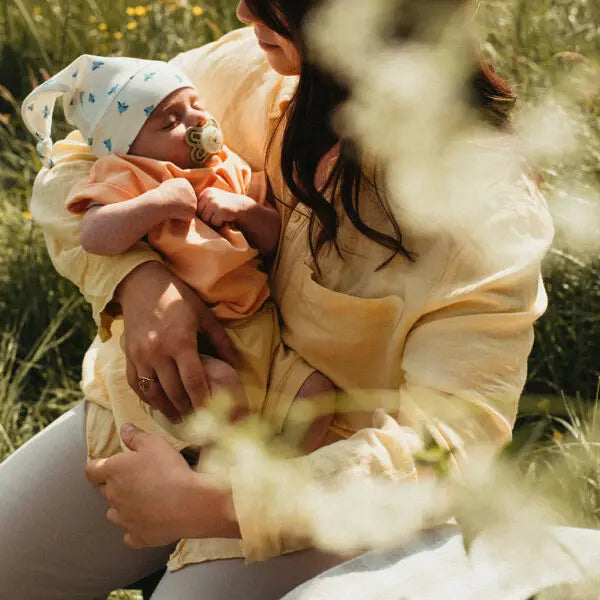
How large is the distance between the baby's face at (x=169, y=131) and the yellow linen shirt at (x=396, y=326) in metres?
0.14

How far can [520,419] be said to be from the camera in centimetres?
243

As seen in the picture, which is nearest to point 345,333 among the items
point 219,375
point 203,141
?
point 219,375

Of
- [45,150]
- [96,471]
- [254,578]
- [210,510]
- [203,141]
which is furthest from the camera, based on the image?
[45,150]

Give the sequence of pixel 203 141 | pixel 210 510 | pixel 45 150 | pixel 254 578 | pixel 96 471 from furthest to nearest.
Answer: pixel 45 150 < pixel 203 141 < pixel 96 471 < pixel 254 578 < pixel 210 510

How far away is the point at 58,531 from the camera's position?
5.40 ft

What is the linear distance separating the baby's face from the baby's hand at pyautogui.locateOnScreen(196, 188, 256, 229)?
0.09m

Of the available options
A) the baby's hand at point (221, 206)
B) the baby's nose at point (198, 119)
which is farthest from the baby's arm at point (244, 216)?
the baby's nose at point (198, 119)

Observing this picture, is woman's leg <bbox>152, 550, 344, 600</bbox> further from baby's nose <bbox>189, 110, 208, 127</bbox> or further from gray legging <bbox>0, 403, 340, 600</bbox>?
baby's nose <bbox>189, 110, 208, 127</bbox>

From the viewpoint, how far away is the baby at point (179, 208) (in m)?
1.53

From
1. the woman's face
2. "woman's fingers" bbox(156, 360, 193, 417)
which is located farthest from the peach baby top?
the woman's face

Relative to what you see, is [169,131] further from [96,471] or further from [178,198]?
[96,471]

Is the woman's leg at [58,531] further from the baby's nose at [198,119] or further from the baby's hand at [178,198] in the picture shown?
the baby's nose at [198,119]

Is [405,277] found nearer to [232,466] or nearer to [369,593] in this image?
[232,466]

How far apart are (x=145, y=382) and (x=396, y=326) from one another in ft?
1.40
